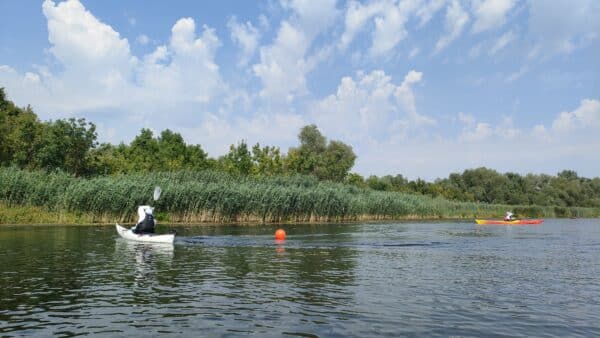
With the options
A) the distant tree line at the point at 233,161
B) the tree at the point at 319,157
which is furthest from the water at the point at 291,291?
the tree at the point at 319,157

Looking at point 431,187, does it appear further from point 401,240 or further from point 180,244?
point 180,244

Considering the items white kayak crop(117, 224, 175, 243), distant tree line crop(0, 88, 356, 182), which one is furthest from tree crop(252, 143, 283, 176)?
white kayak crop(117, 224, 175, 243)

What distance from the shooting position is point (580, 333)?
35.6 ft

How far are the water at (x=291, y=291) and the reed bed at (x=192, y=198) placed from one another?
1549 cm

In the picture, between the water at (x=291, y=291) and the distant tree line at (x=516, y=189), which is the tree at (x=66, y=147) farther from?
the distant tree line at (x=516, y=189)

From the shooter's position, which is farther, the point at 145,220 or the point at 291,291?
the point at 145,220

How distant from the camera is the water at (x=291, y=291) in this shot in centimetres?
1112

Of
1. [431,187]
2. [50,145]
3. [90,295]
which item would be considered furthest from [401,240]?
[431,187]

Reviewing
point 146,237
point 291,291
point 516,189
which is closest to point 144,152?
point 146,237

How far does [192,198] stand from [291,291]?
32.2 m

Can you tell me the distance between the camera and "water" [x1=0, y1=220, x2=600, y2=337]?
1112 centimetres

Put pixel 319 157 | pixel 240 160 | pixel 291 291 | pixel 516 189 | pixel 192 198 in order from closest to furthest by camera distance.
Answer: pixel 291 291 < pixel 192 198 < pixel 240 160 < pixel 319 157 < pixel 516 189

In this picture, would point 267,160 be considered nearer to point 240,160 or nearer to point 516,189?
point 240,160

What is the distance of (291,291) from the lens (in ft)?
49.3
